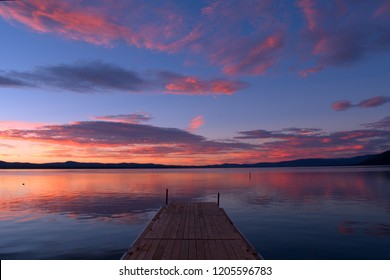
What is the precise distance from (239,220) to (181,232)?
15548mm

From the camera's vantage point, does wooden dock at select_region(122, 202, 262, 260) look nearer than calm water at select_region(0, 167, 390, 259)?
Yes

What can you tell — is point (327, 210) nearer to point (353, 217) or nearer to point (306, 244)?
point (353, 217)

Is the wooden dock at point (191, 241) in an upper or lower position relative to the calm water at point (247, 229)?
upper

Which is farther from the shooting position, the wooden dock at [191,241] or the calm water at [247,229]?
the calm water at [247,229]

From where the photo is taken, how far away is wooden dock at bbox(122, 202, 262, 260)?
1438 cm

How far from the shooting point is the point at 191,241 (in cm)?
1719

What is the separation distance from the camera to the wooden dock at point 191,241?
1438 centimetres

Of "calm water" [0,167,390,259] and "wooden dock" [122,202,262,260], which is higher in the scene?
"wooden dock" [122,202,262,260]

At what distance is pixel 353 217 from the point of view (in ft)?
115
